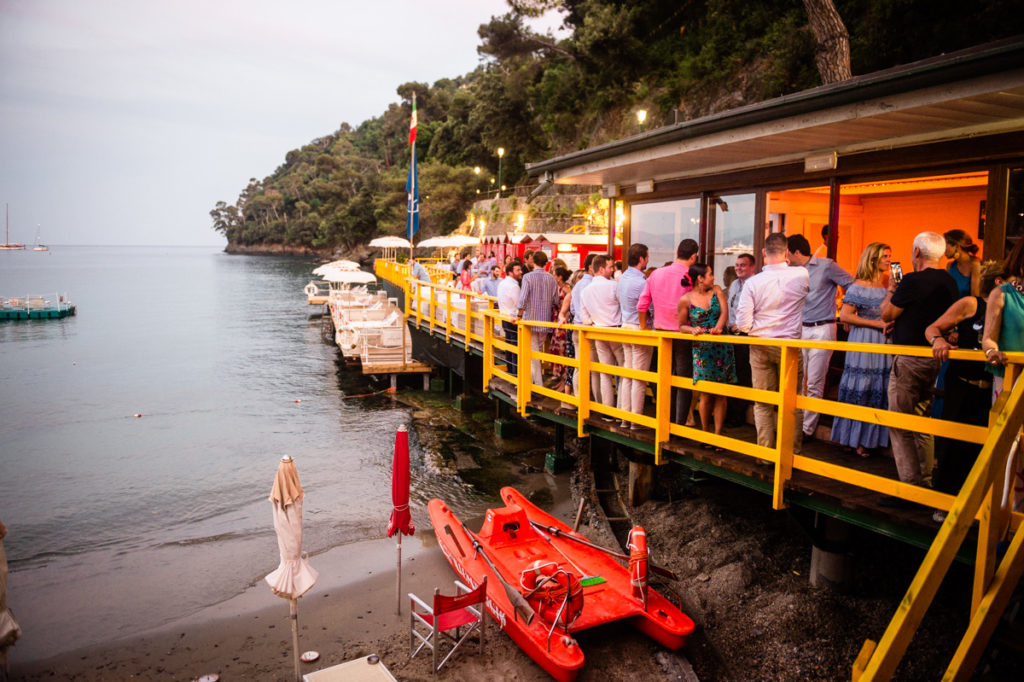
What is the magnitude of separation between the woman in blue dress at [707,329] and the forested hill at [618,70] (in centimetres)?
303

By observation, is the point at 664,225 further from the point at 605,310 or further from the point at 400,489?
the point at 400,489

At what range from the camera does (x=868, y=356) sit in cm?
565

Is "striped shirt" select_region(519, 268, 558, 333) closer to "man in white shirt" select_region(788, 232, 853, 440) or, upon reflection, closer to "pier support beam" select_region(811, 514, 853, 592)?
"man in white shirt" select_region(788, 232, 853, 440)

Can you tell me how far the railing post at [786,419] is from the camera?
536 cm

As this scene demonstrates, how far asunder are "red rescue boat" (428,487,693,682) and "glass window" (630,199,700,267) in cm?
495

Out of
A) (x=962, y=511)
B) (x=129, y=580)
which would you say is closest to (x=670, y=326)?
(x=962, y=511)

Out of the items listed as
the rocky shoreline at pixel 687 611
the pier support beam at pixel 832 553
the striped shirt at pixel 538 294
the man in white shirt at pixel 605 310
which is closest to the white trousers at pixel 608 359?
the man in white shirt at pixel 605 310

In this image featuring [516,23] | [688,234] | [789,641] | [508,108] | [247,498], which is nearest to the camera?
[789,641]

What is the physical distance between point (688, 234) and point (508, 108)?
5495 cm

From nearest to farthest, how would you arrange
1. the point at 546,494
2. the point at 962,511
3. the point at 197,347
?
1. the point at 962,511
2. the point at 546,494
3. the point at 197,347

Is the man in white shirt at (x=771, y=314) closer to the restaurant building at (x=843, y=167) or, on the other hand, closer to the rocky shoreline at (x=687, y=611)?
the rocky shoreline at (x=687, y=611)

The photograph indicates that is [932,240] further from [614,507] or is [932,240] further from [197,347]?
[197,347]

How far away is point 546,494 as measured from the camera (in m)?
11.2

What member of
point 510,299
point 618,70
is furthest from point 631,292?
point 618,70
